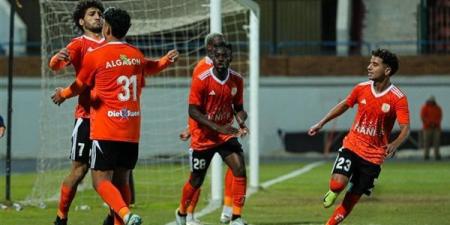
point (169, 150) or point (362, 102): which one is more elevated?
point (362, 102)

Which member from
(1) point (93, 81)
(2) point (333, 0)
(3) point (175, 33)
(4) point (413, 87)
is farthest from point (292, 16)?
(1) point (93, 81)

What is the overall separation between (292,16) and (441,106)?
7042 millimetres

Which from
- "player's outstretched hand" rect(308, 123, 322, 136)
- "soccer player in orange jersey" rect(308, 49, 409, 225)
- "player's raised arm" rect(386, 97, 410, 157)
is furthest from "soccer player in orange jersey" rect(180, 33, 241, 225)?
"player's raised arm" rect(386, 97, 410, 157)

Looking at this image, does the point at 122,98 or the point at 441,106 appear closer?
the point at 122,98

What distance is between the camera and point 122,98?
1025 cm

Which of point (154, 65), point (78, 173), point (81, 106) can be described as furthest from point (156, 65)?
point (78, 173)

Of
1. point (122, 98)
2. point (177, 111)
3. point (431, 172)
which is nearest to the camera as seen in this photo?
point (122, 98)

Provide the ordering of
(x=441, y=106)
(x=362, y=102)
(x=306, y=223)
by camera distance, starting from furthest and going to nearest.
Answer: (x=441, y=106), (x=306, y=223), (x=362, y=102)

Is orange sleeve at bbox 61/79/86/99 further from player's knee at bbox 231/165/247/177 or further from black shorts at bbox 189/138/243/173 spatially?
player's knee at bbox 231/165/247/177

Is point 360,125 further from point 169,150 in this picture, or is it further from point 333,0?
point 333,0

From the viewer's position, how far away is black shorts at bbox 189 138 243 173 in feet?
41.7

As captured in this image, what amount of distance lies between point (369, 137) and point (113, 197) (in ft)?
9.89

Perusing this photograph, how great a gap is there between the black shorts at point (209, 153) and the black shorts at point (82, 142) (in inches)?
61.5

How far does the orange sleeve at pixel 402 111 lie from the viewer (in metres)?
11.6
